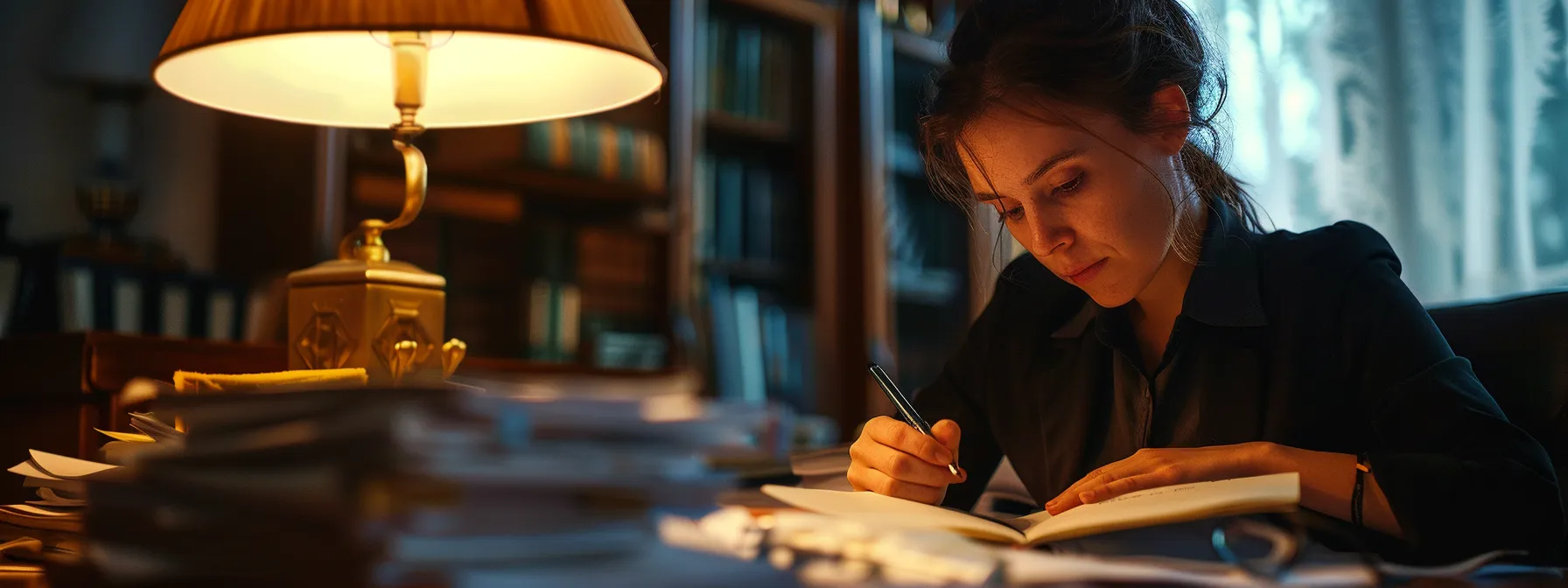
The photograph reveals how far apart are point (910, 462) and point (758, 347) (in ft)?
6.75

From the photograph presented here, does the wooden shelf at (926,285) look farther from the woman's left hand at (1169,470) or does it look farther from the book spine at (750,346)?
the woman's left hand at (1169,470)

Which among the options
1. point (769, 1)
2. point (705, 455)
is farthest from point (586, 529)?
point (769, 1)

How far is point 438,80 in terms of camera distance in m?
1.14

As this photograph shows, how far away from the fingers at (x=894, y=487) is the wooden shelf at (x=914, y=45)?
101 inches

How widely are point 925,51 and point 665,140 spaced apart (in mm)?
1100

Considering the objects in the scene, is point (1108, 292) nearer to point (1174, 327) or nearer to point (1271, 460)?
point (1174, 327)

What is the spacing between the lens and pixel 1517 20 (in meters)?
2.32

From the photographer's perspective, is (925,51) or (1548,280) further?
(925,51)

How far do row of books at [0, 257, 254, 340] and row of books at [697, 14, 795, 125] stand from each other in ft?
4.21

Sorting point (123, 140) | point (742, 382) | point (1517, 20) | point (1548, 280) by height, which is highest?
point (1517, 20)

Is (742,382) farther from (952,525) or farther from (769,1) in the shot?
(952,525)

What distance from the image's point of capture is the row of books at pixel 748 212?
2.97 meters

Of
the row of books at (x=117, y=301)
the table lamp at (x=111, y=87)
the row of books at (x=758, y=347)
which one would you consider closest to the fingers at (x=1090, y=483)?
the row of books at (x=117, y=301)

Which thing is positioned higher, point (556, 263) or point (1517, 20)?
point (1517, 20)
